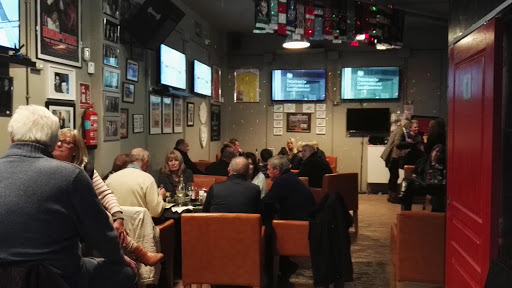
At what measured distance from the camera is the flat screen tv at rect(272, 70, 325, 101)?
384 inches

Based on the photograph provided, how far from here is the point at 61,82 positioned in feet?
13.7

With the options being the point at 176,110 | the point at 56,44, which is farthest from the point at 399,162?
the point at 56,44

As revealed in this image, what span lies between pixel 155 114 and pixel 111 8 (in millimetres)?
1923

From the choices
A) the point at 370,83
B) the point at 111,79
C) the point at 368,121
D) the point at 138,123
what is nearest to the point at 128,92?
the point at 138,123

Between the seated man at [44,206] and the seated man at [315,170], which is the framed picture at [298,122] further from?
the seated man at [44,206]

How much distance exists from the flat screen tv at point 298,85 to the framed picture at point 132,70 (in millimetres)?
4509

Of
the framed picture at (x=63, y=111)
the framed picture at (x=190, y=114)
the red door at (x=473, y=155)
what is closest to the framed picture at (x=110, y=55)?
the framed picture at (x=63, y=111)

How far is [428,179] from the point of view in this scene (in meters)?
4.25

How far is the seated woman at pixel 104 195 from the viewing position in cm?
294

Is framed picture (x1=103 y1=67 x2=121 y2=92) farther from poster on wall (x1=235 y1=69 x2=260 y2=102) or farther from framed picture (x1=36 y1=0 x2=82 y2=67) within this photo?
poster on wall (x1=235 y1=69 x2=260 y2=102)

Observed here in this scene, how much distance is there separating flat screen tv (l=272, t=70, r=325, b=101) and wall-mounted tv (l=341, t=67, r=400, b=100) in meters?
0.51

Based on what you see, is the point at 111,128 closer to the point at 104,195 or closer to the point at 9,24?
the point at 9,24

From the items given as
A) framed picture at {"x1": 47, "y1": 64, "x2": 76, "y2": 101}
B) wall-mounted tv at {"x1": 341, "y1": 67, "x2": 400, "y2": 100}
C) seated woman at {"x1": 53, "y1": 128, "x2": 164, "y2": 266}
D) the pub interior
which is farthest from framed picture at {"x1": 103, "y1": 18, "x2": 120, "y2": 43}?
wall-mounted tv at {"x1": 341, "y1": 67, "x2": 400, "y2": 100}

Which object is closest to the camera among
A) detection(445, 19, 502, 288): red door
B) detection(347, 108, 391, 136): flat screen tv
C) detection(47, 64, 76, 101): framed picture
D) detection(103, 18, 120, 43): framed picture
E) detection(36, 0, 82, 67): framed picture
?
detection(445, 19, 502, 288): red door
